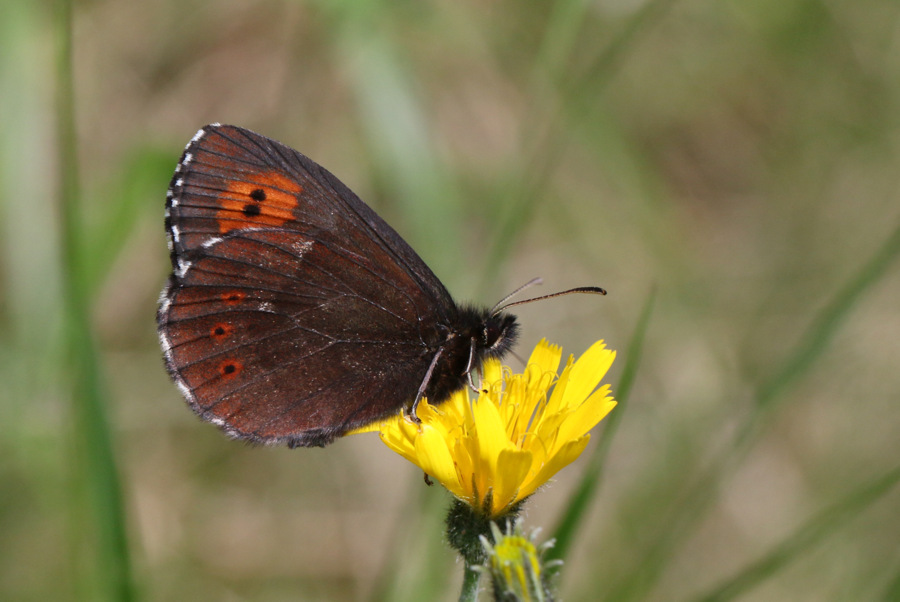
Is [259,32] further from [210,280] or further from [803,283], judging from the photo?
[803,283]

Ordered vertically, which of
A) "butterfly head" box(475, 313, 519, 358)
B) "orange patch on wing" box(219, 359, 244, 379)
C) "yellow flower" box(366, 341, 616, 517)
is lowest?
"yellow flower" box(366, 341, 616, 517)

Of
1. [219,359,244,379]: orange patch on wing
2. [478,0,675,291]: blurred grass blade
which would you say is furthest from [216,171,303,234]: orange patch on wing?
[478,0,675,291]: blurred grass blade

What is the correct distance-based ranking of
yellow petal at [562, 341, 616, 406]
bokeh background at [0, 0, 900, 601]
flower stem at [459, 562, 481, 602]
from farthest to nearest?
bokeh background at [0, 0, 900, 601]
yellow petal at [562, 341, 616, 406]
flower stem at [459, 562, 481, 602]

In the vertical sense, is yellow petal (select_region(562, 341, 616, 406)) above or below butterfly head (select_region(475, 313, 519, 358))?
below

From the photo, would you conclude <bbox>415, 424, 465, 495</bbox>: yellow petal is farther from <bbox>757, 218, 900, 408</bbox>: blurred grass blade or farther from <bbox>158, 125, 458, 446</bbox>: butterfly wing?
<bbox>757, 218, 900, 408</bbox>: blurred grass blade

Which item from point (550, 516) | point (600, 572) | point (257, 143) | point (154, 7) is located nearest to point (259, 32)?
point (154, 7)

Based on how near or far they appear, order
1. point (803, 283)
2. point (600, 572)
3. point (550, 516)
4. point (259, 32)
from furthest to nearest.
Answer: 1. point (259, 32)
2. point (803, 283)
3. point (550, 516)
4. point (600, 572)

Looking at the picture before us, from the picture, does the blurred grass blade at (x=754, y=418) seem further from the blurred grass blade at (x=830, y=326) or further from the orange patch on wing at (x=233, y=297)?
the orange patch on wing at (x=233, y=297)
